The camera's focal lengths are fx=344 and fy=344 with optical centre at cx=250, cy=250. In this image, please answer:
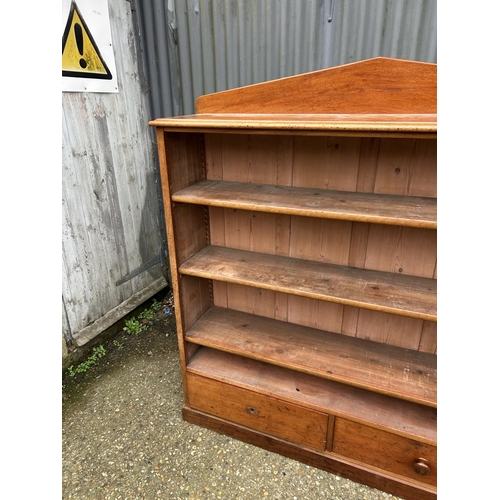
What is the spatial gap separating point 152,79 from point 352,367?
234cm

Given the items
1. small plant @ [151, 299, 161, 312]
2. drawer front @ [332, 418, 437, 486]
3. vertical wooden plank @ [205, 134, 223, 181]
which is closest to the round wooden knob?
drawer front @ [332, 418, 437, 486]

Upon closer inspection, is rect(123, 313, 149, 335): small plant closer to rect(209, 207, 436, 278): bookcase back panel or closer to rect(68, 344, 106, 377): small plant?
rect(68, 344, 106, 377): small plant

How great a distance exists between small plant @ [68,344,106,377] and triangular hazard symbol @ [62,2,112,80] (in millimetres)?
1864

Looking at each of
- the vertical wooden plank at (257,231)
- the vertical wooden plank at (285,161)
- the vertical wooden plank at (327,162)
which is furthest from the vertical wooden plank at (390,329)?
the vertical wooden plank at (285,161)

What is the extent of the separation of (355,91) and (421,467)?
165 cm

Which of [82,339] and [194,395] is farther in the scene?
[82,339]

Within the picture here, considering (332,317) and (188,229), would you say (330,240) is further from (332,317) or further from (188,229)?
(188,229)

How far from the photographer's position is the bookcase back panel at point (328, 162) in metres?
1.47

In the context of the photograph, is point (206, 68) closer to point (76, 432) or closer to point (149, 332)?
point (149, 332)

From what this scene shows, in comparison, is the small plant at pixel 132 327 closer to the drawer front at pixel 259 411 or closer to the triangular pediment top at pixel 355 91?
the drawer front at pixel 259 411

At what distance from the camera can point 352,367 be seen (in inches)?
66.2

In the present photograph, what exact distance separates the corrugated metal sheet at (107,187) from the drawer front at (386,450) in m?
1.83

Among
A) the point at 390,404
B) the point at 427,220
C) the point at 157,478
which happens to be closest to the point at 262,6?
the point at 427,220

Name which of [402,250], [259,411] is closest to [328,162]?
[402,250]
